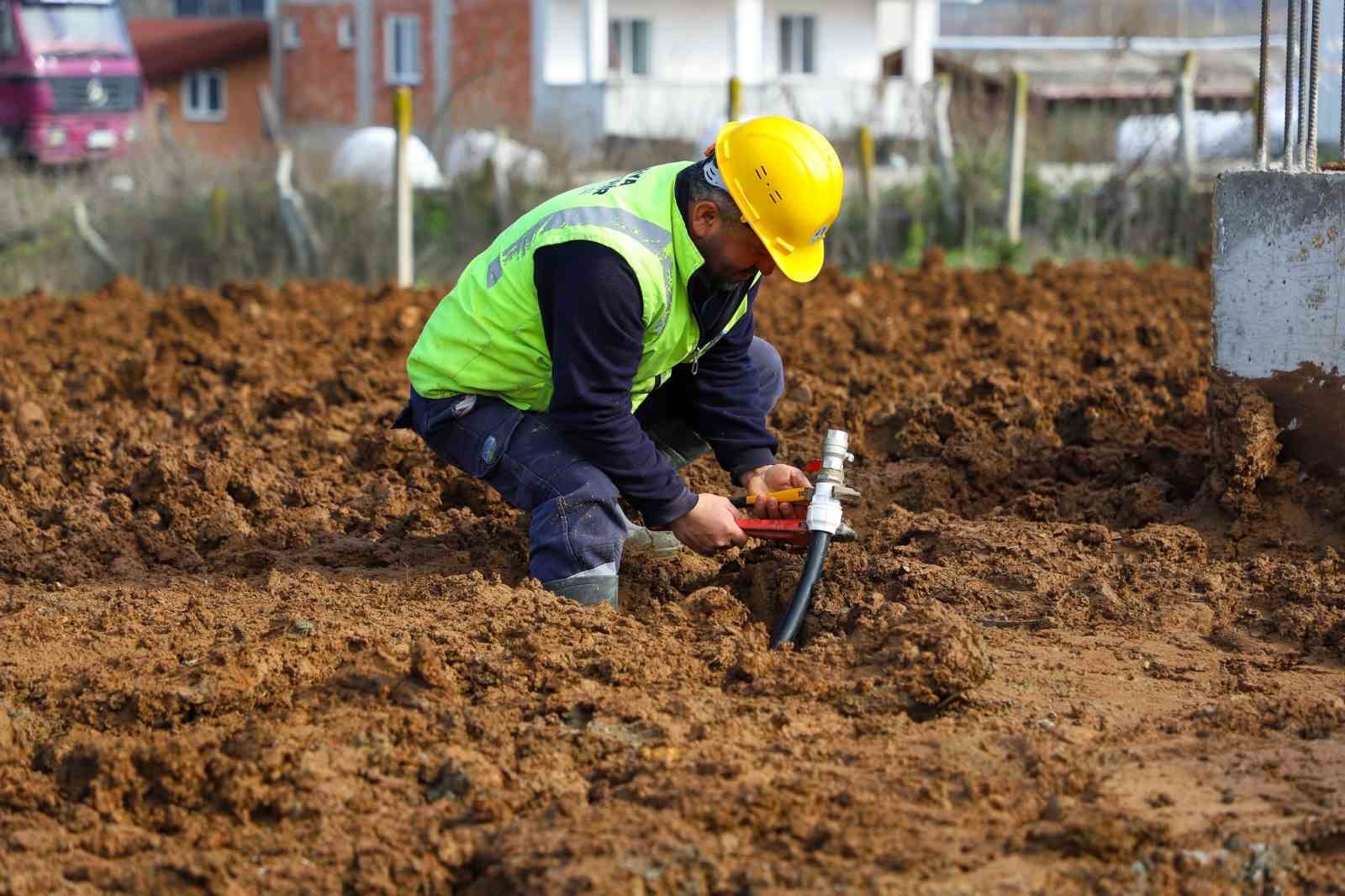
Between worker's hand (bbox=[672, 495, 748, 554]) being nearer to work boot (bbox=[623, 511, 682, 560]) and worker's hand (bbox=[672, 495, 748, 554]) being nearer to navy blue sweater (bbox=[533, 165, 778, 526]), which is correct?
navy blue sweater (bbox=[533, 165, 778, 526])

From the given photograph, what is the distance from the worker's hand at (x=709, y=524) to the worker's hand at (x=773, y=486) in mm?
150

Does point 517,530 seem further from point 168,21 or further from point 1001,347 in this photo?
point 168,21

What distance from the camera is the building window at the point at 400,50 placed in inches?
1329

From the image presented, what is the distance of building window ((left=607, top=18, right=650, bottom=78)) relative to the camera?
31.7 metres

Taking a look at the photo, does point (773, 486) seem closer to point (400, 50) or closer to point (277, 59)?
point (400, 50)

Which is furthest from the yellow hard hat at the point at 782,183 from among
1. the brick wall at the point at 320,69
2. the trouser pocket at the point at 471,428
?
the brick wall at the point at 320,69

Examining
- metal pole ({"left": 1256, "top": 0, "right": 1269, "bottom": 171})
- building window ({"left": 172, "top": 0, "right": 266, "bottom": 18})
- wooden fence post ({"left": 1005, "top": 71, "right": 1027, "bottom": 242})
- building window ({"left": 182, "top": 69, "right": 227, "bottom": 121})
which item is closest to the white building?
wooden fence post ({"left": 1005, "top": 71, "right": 1027, "bottom": 242})

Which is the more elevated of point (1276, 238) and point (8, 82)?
point (8, 82)

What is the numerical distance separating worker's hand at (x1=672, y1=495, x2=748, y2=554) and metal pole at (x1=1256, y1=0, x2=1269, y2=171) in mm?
2171

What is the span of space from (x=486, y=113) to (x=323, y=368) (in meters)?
9.10

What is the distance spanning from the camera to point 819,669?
3777mm

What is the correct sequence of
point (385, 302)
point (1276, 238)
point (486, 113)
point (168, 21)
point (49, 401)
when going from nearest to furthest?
1. point (1276, 238)
2. point (49, 401)
3. point (385, 302)
4. point (486, 113)
5. point (168, 21)

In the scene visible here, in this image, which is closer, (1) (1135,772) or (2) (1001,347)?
(1) (1135,772)

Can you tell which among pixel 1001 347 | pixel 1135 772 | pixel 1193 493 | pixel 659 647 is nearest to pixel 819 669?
pixel 659 647
